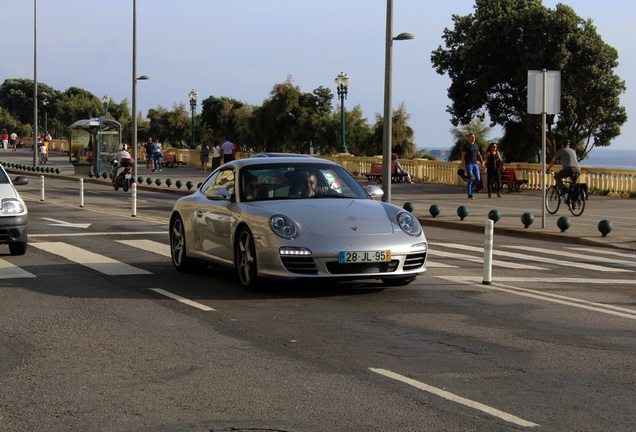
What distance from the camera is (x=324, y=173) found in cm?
1077

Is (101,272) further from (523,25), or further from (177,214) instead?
(523,25)

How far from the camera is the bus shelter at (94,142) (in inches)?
1772

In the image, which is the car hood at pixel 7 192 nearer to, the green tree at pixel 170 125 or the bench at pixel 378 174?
the bench at pixel 378 174

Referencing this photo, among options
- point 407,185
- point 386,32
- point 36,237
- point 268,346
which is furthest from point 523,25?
point 268,346

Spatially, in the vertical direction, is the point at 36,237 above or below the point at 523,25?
below

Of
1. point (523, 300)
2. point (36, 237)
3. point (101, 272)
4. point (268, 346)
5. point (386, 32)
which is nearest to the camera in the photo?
point (268, 346)

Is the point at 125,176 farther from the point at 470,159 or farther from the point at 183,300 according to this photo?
the point at 183,300

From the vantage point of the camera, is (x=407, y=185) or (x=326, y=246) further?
(x=407, y=185)

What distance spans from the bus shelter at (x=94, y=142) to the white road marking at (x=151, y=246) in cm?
3010

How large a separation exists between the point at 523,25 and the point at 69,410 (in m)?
36.8

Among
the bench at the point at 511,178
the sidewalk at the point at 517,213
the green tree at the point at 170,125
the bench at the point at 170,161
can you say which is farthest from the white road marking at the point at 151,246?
the green tree at the point at 170,125

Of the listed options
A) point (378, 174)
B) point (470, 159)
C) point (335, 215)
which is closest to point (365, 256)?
point (335, 215)

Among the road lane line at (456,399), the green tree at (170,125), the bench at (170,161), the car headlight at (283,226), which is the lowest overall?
the road lane line at (456,399)

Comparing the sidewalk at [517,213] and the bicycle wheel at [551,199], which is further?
the bicycle wheel at [551,199]
